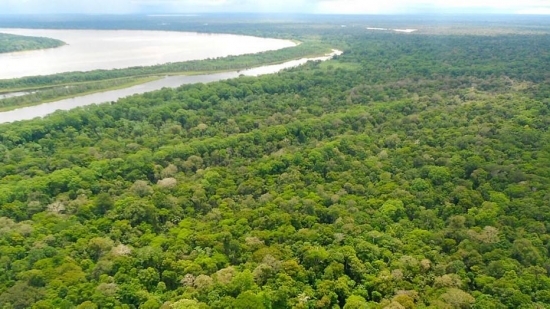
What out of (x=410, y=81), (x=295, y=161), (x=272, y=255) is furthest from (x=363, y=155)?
(x=410, y=81)

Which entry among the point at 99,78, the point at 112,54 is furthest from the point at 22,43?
the point at 99,78

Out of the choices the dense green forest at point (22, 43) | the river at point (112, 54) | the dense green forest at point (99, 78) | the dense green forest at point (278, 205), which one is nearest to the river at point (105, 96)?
the dense green forest at point (99, 78)

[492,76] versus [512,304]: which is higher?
[492,76]

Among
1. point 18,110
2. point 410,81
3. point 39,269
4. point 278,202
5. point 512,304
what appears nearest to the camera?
point 512,304

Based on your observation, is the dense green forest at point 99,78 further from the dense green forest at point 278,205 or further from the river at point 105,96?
the dense green forest at point 278,205

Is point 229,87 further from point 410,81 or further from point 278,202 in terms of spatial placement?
point 278,202

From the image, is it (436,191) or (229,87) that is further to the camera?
(229,87)

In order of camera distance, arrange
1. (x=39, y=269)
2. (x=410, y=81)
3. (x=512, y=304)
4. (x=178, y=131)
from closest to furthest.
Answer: (x=512, y=304) < (x=39, y=269) < (x=178, y=131) < (x=410, y=81)

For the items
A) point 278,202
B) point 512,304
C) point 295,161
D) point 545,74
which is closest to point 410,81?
point 545,74

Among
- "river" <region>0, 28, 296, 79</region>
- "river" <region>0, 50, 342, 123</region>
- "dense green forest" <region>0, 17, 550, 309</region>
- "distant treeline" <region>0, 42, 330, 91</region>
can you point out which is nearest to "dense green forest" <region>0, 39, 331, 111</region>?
"distant treeline" <region>0, 42, 330, 91</region>
